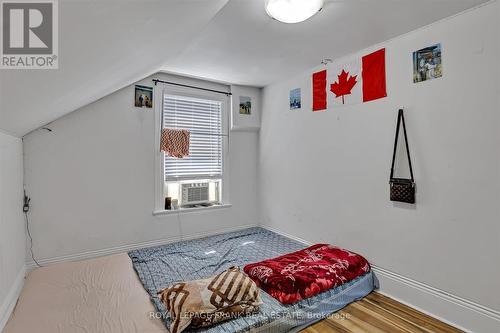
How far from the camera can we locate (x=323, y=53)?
2.58 metres

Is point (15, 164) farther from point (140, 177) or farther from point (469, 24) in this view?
point (469, 24)

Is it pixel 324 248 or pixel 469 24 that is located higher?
pixel 469 24

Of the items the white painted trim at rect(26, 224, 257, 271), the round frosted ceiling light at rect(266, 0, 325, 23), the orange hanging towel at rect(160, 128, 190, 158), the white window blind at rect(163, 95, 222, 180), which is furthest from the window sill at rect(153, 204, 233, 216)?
the round frosted ceiling light at rect(266, 0, 325, 23)

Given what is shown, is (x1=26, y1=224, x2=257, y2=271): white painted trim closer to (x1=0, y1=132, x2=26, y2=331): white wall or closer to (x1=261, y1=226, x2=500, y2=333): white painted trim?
(x1=0, y1=132, x2=26, y2=331): white wall

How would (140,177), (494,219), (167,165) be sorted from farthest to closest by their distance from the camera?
(167,165)
(140,177)
(494,219)

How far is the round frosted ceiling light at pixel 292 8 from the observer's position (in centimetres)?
162

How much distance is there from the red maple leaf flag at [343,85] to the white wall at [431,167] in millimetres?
184

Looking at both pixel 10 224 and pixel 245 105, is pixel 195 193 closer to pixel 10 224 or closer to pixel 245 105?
pixel 245 105

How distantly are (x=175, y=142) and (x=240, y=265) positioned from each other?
179cm

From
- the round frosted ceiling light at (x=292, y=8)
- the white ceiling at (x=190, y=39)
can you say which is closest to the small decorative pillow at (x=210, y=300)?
the white ceiling at (x=190, y=39)

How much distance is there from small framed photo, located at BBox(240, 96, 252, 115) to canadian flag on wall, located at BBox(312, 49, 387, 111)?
3.75 ft

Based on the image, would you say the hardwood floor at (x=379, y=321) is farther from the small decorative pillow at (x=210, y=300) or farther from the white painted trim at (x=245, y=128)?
the white painted trim at (x=245, y=128)

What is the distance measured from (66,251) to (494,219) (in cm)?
392

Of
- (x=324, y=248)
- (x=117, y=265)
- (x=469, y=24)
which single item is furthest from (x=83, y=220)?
(x=469, y=24)
